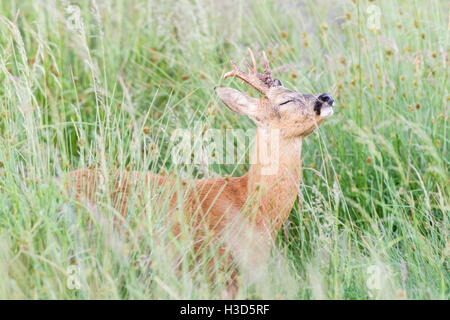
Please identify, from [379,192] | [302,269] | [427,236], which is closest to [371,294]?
[302,269]

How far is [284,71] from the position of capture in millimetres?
A: 5492

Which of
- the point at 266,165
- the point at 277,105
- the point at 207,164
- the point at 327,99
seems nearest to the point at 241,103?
the point at 277,105

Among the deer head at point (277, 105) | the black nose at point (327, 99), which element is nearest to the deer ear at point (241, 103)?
the deer head at point (277, 105)

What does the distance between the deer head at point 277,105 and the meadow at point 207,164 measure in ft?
0.55

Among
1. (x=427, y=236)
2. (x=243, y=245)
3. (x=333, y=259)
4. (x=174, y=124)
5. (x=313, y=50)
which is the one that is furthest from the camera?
(x=313, y=50)

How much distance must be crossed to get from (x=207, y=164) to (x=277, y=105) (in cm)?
87

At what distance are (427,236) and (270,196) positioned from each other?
0.91m

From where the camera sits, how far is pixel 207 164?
3.92m

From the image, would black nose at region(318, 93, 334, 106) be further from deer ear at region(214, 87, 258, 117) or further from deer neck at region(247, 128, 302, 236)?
deer ear at region(214, 87, 258, 117)

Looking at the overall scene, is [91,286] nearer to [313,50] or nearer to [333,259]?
[333,259]

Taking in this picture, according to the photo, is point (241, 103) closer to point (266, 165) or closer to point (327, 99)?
point (266, 165)

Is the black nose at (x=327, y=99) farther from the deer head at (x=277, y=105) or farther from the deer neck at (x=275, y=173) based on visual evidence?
the deer neck at (x=275, y=173)

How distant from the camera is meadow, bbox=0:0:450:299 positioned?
328 cm

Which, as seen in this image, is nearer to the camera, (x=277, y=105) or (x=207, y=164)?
(x=207, y=164)
